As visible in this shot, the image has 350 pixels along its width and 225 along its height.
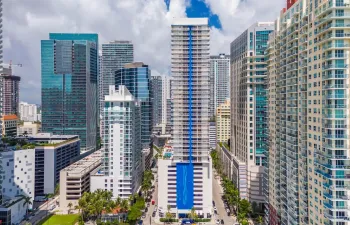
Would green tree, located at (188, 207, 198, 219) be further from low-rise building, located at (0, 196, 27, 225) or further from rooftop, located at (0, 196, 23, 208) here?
rooftop, located at (0, 196, 23, 208)

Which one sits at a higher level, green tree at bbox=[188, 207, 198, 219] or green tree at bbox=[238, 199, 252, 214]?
green tree at bbox=[238, 199, 252, 214]

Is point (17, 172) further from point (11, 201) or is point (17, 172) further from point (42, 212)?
point (42, 212)

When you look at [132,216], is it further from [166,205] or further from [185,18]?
[185,18]

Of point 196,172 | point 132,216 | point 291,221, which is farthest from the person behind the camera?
point 196,172

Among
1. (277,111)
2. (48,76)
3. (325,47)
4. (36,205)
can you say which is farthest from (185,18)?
(48,76)

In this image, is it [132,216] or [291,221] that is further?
[132,216]

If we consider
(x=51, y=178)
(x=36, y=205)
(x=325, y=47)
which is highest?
(x=325, y=47)

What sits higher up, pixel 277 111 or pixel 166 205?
pixel 277 111

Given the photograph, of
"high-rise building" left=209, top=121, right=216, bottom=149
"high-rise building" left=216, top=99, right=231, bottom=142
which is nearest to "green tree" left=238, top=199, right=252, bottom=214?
"high-rise building" left=216, top=99, right=231, bottom=142
